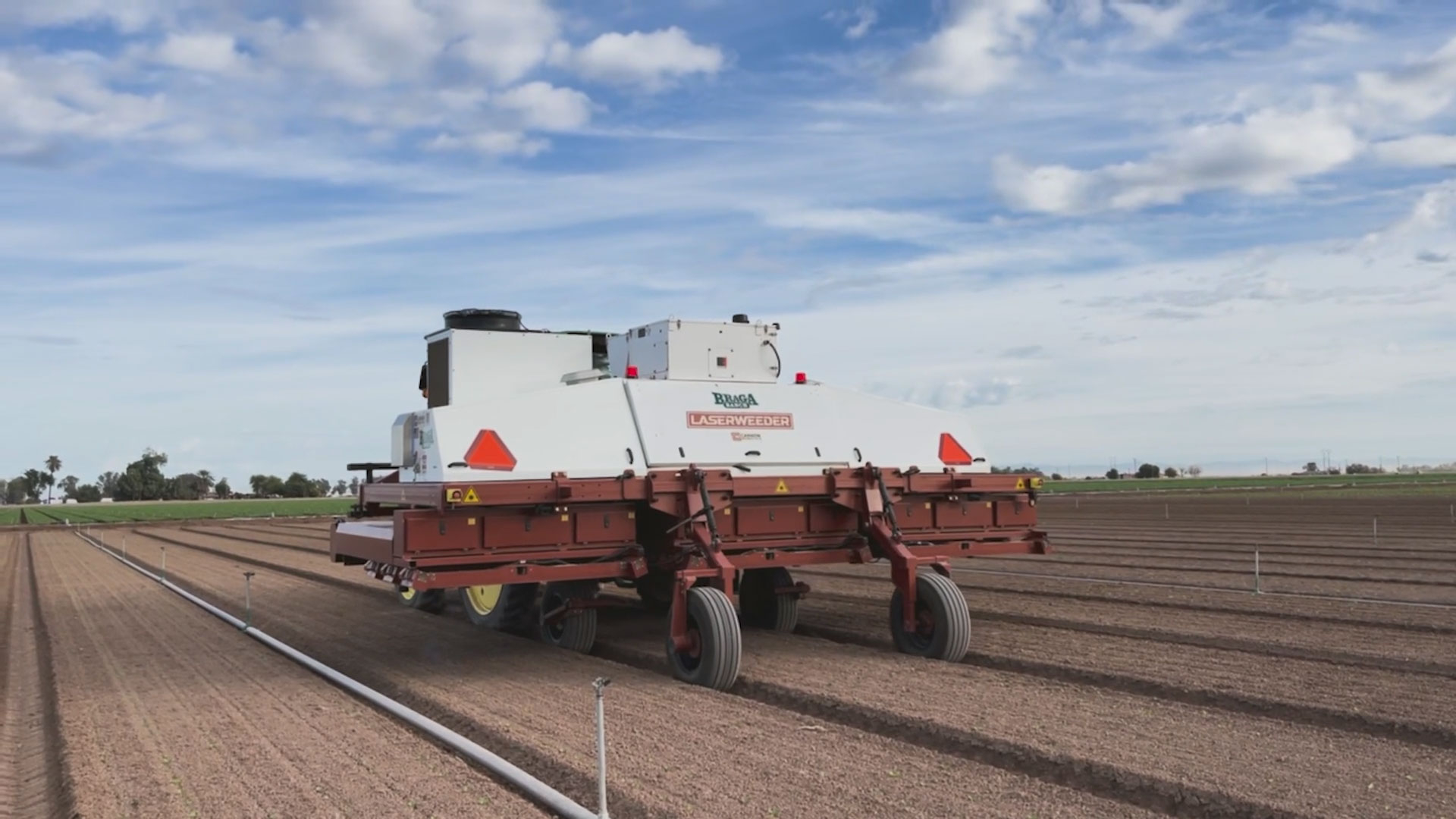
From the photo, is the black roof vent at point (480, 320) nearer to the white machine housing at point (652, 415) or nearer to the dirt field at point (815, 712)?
the white machine housing at point (652, 415)

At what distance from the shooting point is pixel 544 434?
9453 millimetres

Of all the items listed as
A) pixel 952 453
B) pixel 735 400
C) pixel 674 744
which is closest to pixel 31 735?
pixel 674 744

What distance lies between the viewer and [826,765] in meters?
6.34

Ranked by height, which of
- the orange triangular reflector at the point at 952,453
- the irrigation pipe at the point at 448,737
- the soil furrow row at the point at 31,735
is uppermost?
the orange triangular reflector at the point at 952,453

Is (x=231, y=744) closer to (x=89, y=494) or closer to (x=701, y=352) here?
(x=701, y=352)

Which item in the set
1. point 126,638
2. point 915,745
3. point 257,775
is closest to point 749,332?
point 915,745

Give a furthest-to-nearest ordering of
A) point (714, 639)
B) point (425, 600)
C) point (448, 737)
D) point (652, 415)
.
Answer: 1. point (425, 600)
2. point (652, 415)
3. point (714, 639)
4. point (448, 737)

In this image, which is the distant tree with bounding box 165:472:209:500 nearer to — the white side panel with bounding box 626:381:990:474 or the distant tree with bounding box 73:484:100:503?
the distant tree with bounding box 73:484:100:503

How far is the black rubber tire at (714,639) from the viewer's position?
8.55m

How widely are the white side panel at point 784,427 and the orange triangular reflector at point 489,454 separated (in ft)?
3.82

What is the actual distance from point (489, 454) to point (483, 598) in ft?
12.9

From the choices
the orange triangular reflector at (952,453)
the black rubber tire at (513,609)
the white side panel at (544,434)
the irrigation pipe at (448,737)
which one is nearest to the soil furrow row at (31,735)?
the irrigation pipe at (448,737)

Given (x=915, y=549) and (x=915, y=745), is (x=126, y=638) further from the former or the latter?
(x=915, y=745)

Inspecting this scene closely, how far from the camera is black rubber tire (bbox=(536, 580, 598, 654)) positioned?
10.2m
